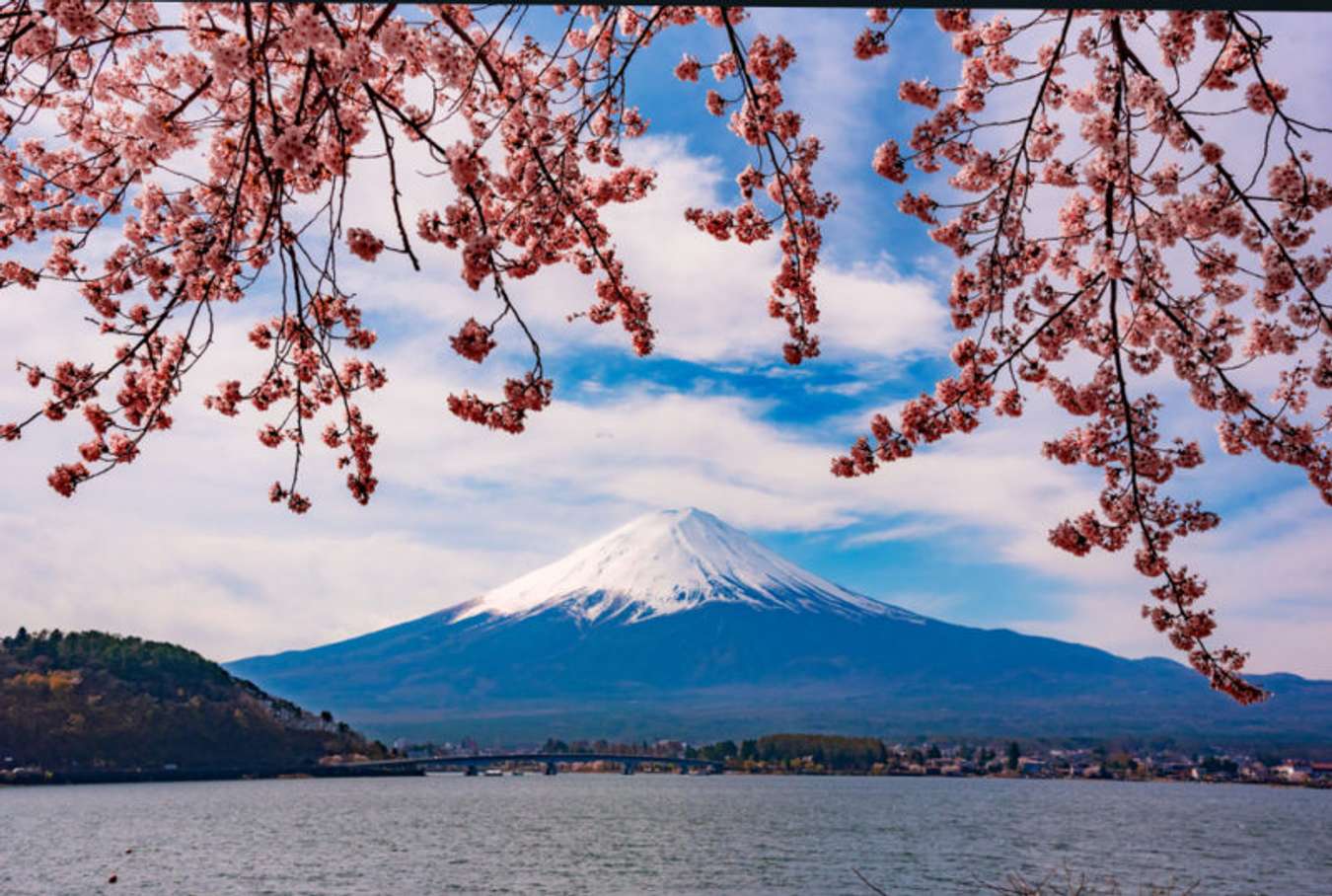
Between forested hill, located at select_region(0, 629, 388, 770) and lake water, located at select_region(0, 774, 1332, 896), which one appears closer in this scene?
lake water, located at select_region(0, 774, 1332, 896)

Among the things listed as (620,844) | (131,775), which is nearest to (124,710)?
(131,775)

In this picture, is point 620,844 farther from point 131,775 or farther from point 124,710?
point 131,775

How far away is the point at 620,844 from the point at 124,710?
58011 millimetres

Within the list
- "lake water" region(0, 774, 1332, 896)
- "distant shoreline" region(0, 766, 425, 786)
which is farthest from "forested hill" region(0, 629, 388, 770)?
"lake water" region(0, 774, 1332, 896)

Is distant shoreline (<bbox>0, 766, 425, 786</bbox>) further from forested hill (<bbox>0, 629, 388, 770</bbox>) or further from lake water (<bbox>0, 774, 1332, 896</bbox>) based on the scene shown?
lake water (<bbox>0, 774, 1332, 896</bbox>)

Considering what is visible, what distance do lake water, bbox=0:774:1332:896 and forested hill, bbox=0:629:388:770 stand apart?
460 centimetres

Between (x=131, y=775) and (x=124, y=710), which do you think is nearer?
(x=124, y=710)

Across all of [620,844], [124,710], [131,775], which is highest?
[124,710]

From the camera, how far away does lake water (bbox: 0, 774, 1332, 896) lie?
158ft

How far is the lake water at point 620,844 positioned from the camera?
1893 inches

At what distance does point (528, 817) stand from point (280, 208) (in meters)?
96.2

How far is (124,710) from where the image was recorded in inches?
4001

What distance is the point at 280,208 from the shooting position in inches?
200

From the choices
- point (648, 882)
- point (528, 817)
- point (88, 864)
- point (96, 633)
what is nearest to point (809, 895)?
point (648, 882)
